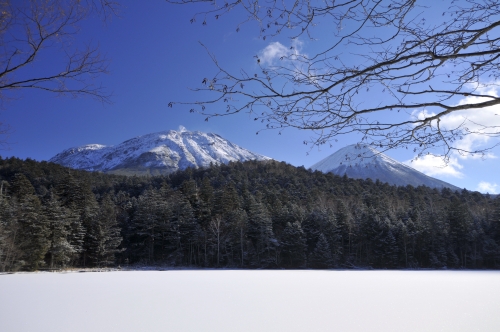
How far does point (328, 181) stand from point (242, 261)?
3034 centimetres

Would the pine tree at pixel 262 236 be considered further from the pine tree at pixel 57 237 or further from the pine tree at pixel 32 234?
the pine tree at pixel 32 234

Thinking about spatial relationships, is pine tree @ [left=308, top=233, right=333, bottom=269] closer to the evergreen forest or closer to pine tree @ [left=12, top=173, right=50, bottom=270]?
the evergreen forest

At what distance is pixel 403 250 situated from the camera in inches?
1150

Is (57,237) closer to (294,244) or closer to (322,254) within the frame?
(294,244)

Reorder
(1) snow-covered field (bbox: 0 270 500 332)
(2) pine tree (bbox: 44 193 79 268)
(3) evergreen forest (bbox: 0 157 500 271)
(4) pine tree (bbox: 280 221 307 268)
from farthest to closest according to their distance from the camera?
(4) pine tree (bbox: 280 221 307 268) < (3) evergreen forest (bbox: 0 157 500 271) < (2) pine tree (bbox: 44 193 79 268) < (1) snow-covered field (bbox: 0 270 500 332)

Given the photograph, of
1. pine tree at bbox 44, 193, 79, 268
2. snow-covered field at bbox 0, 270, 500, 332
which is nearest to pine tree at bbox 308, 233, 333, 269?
pine tree at bbox 44, 193, 79, 268

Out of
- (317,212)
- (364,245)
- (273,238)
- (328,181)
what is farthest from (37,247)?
(328,181)

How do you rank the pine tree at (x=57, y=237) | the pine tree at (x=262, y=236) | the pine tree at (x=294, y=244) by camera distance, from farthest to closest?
1. the pine tree at (x=262, y=236)
2. the pine tree at (x=294, y=244)
3. the pine tree at (x=57, y=237)

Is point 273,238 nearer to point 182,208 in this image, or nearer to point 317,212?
point 317,212

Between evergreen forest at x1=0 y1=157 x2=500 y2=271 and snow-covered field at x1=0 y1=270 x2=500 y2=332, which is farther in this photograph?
evergreen forest at x1=0 y1=157 x2=500 y2=271

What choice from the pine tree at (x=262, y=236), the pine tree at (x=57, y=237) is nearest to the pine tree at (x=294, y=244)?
the pine tree at (x=262, y=236)

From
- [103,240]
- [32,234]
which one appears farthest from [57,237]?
[103,240]

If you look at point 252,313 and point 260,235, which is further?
point 260,235

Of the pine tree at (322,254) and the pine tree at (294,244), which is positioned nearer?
the pine tree at (322,254)
